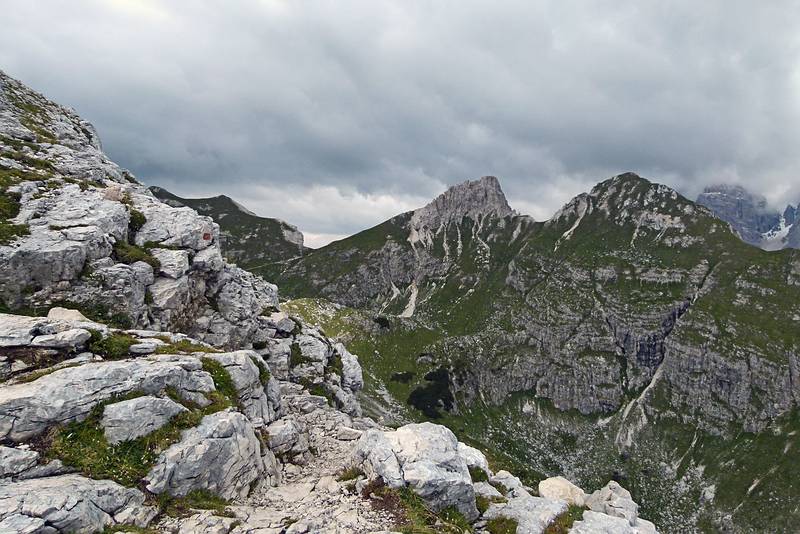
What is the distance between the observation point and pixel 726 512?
6673 inches

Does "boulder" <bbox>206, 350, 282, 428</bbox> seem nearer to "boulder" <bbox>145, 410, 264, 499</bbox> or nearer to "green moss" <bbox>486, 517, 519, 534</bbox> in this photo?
"boulder" <bbox>145, 410, 264, 499</bbox>

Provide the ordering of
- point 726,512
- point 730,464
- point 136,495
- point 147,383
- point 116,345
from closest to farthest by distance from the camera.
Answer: point 136,495, point 147,383, point 116,345, point 726,512, point 730,464

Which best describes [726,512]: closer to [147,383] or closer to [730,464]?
[730,464]

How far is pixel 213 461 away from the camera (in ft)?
65.8

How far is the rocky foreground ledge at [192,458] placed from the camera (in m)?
16.2

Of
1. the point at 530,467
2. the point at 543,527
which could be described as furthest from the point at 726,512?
the point at 543,527

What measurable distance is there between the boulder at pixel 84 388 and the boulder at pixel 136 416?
2.84 feet

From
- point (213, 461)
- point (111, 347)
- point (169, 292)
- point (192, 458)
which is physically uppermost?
point (169, 292)

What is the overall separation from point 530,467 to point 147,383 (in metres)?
213

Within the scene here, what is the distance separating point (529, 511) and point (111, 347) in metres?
27.9

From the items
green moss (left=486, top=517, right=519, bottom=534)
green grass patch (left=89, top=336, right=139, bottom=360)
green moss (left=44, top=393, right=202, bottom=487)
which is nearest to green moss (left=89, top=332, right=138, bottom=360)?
green grass patch (left=89, top=336, right=139, bottom=360)

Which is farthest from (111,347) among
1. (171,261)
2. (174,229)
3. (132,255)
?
(174,229)

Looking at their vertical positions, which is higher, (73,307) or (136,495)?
(73,307)

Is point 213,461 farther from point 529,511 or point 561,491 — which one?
point 561,491
